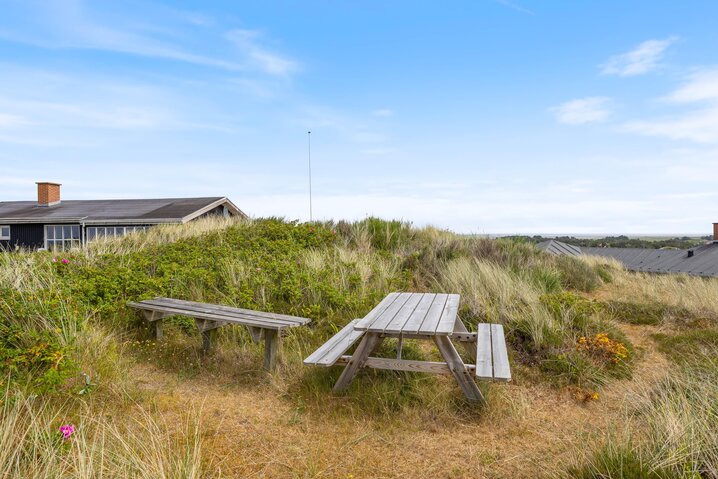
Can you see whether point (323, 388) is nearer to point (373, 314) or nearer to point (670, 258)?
point (373, 314)

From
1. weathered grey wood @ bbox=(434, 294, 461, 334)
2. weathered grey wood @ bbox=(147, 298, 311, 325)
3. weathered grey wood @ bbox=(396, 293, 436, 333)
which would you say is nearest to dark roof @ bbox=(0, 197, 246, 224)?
weathered grey wood @ bbox=(147, 298, 311, 325)

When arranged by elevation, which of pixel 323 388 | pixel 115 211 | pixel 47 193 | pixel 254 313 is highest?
pixel 47 193

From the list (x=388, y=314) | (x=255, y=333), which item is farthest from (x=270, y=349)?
(x=388, y=314)

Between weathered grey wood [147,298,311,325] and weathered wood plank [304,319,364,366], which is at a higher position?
weathered grey wood [147,298,311,325]

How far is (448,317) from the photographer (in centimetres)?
418

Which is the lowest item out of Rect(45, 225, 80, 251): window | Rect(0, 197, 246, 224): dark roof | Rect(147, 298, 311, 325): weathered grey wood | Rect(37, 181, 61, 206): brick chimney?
Rect(147, 298, 311, 325): weathered grey wood

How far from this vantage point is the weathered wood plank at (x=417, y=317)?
143 inches

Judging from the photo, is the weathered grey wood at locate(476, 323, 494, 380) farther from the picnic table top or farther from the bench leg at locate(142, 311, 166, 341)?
the bench leg at locate(142, 311, 166, 341)

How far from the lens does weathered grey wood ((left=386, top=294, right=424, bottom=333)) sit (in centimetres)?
370

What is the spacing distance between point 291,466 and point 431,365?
1.42m

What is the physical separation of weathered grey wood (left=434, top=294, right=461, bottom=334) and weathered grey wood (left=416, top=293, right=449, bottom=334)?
1.4 inches

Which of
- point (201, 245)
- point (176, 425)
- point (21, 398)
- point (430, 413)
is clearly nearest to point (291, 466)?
point (176, 425)

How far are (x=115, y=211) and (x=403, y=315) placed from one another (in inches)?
871

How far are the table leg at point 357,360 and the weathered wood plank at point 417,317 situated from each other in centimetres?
28
